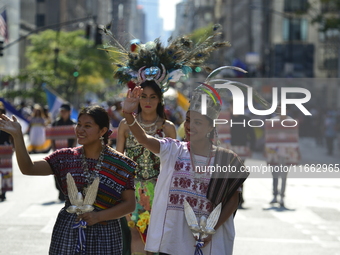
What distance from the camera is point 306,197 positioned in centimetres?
1473

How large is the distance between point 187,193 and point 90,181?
2.49 feet

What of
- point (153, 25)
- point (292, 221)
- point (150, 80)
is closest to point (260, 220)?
point (292, 221)

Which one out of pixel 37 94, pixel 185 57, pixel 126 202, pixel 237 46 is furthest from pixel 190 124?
pixel 237 46

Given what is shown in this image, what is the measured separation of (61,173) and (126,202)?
46 cm

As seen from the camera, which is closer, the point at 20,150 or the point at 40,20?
the point at 20,150

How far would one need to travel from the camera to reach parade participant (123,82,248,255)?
16.8ft

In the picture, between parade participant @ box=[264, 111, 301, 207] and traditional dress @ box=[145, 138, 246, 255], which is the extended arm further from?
parade participant @ box=[264, 111, 301, 207]

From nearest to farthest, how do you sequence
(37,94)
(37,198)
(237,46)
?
(37,198) < (37,94) < (237,46)

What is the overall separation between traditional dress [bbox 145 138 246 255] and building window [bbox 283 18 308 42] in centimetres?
6525

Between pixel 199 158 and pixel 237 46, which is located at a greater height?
pixel 237 46

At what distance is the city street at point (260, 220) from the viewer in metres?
9.25

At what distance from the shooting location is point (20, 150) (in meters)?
4.61

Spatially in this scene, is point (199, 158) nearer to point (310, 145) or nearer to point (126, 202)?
point (126, 202)

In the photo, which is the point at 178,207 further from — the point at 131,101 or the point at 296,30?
the point at 296,30
